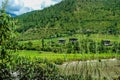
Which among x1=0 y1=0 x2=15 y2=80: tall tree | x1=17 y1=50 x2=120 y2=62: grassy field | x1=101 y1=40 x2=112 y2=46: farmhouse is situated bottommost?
x1=17 y1=50 x2=120 y2=62: grassy field

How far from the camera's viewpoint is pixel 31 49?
473 feet

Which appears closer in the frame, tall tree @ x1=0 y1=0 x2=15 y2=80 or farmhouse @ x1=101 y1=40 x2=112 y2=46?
tall tree @ x1=0 y1=0 x2=15 y2=80

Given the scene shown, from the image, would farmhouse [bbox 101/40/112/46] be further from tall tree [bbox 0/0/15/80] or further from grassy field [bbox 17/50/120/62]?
tall tree [bbox 0/0/15/80]

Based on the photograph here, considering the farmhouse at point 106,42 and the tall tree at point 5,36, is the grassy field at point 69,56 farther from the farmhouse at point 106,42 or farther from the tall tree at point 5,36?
the tall tree at point 5,36

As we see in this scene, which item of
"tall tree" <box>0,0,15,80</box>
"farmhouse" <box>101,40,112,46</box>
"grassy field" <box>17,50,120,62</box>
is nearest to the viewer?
"tall tree" <box>0,0,15,80</box>

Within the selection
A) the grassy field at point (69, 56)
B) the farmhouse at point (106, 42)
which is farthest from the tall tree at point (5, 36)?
the farmhouse at point (106, 42)

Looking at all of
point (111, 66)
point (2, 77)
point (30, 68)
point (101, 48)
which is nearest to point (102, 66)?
point (111, 66)

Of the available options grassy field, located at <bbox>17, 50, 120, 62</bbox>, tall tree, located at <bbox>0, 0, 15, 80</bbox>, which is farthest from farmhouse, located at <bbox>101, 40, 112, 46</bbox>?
tall tree, located at <bbox>0, 0, 15, 80</bbox>

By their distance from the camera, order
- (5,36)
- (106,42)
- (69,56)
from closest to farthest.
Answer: (5,36) → (69,56) → (106,42)

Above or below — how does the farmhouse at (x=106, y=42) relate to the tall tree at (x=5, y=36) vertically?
below

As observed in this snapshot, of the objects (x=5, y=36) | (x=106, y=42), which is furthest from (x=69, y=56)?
(x=5, y=36)

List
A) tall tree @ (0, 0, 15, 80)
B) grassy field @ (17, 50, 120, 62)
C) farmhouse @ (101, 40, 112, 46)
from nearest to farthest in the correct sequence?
1. tall tree @ (0, 0, 15, 80)
2. grassy field @ (17, 50, 120, 62)
3. farmhouse @ (101, 40, 112, 46)

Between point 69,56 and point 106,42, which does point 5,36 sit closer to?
point 69,56

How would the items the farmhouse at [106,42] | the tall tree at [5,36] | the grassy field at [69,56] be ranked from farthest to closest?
the farmhouse at [106,42]
the grassy field at [69,56]
the tall tree at [5,36]
